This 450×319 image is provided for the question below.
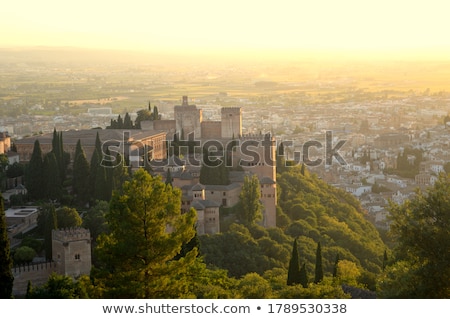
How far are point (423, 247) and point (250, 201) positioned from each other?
785 centimetres

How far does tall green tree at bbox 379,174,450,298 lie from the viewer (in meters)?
6.18

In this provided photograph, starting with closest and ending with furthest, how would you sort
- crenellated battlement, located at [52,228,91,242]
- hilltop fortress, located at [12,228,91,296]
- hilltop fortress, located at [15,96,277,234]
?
hilltop fortress, located at [12,228,91,296], crenellated battlement, located at [52,228,91,242], hilltop fortress, located at [15,96,277,234]

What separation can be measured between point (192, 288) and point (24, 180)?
824cm

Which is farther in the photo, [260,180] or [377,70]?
[377,70]

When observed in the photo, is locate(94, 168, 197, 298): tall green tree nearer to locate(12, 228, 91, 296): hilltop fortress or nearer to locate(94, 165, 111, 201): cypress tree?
locate(12, 228, 91, 296): hilltop fortress

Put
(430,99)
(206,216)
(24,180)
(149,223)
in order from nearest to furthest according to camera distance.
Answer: (149,223) → (206,216) → (24,180) → (430,99)

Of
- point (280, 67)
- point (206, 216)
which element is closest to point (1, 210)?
point (206, 216)

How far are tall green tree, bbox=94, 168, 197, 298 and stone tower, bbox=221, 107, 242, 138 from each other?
1439 cm

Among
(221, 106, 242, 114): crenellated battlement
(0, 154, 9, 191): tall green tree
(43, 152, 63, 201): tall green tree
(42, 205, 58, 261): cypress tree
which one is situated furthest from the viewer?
(221, 106, 242, 114): crenellated battlement

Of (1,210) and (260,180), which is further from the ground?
(1,210)

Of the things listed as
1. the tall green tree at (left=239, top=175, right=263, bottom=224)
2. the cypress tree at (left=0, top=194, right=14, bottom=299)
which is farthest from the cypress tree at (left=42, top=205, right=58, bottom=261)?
the tall green tree at (left=239, top=175, right=263, bottom=224)

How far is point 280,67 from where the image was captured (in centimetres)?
2517

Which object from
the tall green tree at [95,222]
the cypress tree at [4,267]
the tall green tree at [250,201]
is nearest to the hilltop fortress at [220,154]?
the tall green tree at [250,201]
